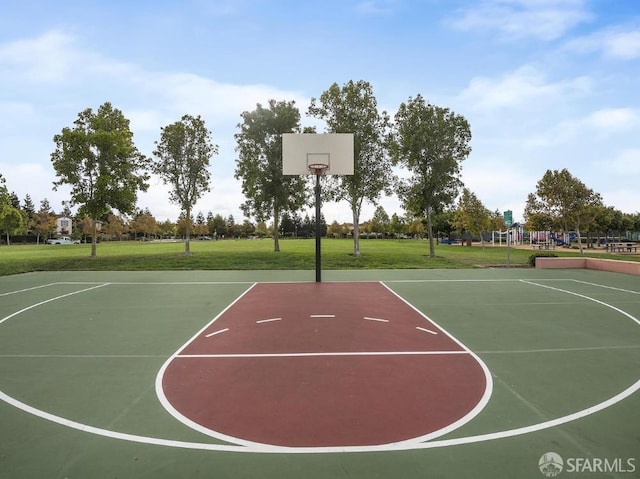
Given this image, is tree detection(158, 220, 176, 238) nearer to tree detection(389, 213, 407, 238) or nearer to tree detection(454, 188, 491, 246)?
tree detection(389, 213, 407, 238)

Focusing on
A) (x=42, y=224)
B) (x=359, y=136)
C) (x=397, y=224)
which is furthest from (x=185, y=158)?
(x=397, y=224)

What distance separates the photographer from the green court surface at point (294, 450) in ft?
11.1

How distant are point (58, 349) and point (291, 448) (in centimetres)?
548

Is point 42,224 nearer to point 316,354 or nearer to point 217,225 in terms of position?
point 217,225

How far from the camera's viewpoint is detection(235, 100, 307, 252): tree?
27.1 metres

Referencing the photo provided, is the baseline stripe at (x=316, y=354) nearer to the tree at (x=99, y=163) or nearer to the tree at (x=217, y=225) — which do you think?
the tree at (x=99, y=163)

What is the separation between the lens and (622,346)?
7039 mm

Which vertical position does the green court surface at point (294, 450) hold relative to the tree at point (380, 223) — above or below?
below

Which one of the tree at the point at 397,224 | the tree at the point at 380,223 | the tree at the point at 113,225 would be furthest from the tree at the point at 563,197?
the tree at the point at 113,225

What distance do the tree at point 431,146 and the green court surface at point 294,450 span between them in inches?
589

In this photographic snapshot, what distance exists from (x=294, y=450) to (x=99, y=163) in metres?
25.9

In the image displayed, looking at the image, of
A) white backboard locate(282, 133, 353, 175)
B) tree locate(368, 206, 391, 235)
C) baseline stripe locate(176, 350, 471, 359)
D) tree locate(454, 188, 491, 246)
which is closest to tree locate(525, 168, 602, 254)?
tree locate(454, 188, 491, 246)

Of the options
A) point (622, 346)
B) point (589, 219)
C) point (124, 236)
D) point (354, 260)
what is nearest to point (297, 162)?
point (354, 260)

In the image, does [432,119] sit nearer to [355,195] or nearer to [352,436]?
[355,195]
